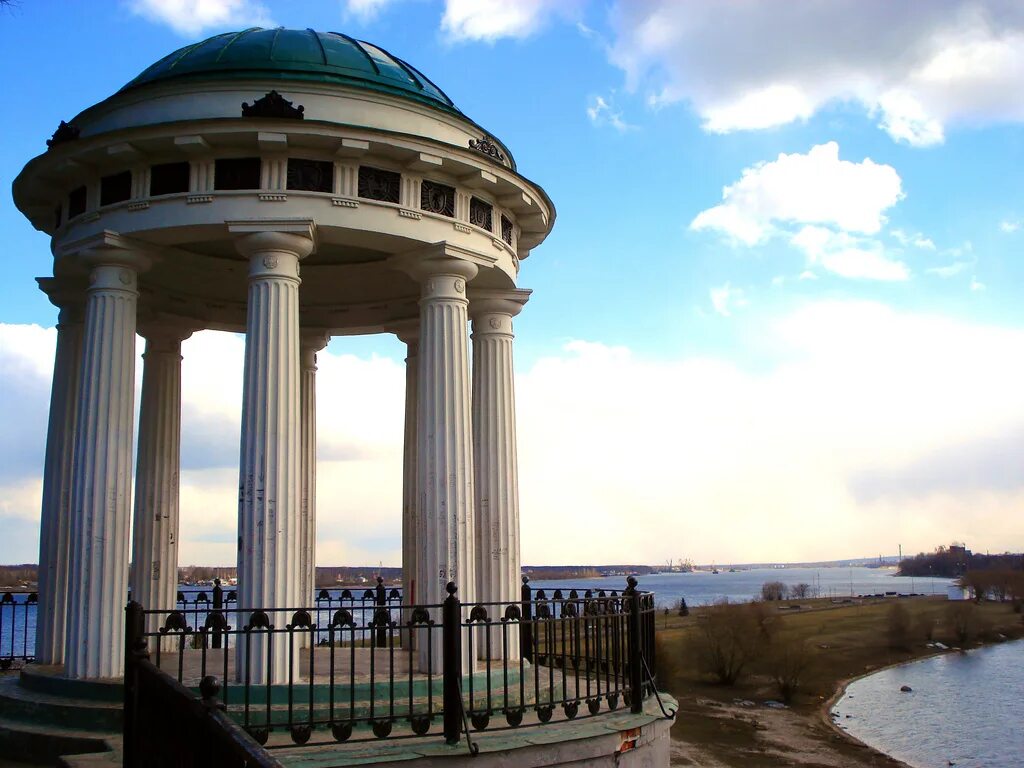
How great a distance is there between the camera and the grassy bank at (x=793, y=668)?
4538 centimetres

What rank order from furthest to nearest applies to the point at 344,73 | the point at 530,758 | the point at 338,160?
the point at 344,73, the point at 338,160, the point at 530,758

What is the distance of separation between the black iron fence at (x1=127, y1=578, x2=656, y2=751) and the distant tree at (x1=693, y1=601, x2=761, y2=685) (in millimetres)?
58358

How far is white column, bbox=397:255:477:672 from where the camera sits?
14258 mm

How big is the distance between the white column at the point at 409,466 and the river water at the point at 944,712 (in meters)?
36.8

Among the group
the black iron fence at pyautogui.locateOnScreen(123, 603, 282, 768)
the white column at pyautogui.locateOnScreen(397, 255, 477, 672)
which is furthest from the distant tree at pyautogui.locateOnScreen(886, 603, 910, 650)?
the black iron fence at pyautogui.locateOnScreen(123, 603, 282, 768)

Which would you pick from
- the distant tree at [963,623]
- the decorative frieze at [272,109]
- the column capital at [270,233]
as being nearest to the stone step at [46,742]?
the column capital at [270,233]

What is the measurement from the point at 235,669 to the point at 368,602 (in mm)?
8168

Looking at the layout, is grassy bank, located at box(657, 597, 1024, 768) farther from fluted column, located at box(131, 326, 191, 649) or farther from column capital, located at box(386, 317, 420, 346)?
fluted column, located at box(131, 326, 191, 649)

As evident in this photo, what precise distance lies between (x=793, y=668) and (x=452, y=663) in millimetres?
61035

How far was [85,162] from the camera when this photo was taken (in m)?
14.5

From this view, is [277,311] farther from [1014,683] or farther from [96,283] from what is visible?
[1014,683]

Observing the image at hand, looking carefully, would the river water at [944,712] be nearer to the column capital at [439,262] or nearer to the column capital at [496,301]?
the column capital at [496,301]

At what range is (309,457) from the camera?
66.0 feet

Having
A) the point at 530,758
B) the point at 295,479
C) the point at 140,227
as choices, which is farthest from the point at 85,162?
the point at 530,758
